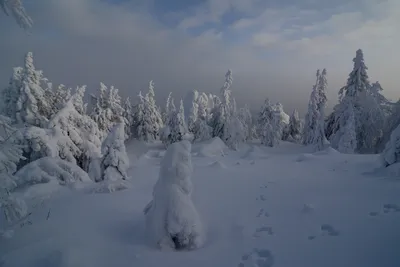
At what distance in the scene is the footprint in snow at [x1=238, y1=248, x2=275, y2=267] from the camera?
16.8 feet

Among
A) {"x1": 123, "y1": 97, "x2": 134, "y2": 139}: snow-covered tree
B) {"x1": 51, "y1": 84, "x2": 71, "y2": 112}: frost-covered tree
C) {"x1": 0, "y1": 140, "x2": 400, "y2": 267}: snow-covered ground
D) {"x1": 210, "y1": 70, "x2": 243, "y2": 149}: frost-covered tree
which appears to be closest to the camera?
{"x1": 0, "y1": 140, "x2": 400, "y2": 267}: snow-covered ground

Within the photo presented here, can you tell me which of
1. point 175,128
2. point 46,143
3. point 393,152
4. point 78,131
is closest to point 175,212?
point 393,152

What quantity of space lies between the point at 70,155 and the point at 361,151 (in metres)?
32.5

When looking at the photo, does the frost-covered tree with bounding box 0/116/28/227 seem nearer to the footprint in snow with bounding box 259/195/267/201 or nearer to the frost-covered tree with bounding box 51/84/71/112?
the footprint in snow with bounding box 259/195/267/201

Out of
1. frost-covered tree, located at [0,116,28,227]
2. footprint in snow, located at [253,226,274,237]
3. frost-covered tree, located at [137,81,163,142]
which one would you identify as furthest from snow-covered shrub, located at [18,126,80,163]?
frost-covered tree, located at [137,81,163,142]

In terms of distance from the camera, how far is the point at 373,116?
2806 centimetres

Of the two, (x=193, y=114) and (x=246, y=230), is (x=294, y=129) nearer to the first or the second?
(x=193, y=114)

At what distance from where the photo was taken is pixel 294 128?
184 ft

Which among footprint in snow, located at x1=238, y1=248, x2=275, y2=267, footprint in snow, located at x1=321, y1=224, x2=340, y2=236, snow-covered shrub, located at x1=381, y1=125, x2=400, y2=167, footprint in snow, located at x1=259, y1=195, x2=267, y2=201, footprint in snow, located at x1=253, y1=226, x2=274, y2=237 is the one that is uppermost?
snow-covered shrub, located at x1=381, y1=125, x2=400, y2=167

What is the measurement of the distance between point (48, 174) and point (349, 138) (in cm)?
2909

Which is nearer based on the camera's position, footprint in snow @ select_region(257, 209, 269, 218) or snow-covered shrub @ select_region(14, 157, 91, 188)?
footprint in snow @ select_region(257, 209, 269, 218)

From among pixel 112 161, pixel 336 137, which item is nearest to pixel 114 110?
pixel 112 161

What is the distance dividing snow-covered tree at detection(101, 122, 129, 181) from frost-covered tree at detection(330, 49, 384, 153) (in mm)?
25588

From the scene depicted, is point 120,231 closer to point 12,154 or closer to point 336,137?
point 12,154
